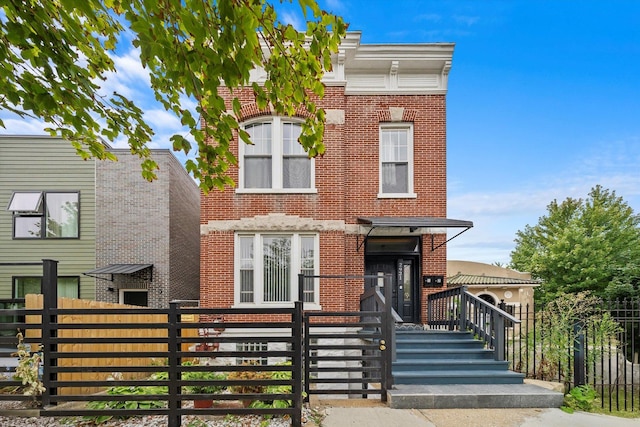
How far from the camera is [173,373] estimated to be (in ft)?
15.0

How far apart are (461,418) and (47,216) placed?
13.5 metres

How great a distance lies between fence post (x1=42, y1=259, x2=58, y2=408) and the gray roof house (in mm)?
7047

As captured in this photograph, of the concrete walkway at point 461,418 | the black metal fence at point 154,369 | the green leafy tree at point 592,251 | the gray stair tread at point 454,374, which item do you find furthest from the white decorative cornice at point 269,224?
the green leafy tree at point 592,251

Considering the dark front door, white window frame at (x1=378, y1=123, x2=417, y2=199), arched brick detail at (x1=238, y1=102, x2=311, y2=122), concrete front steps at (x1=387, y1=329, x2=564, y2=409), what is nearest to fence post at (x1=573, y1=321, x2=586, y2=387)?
Result: concrete front steps at (x1=387, y1=329, x2=564, y2=409)

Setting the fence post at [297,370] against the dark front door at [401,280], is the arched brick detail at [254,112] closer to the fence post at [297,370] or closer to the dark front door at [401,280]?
the dark front door at [401,280]

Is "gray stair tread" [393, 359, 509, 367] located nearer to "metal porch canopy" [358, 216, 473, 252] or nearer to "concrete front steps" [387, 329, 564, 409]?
"concrete front steps" [387, 329, 564, 409]

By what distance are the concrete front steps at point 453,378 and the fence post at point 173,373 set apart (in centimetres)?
→ 312

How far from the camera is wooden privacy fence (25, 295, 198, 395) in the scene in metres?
4.65

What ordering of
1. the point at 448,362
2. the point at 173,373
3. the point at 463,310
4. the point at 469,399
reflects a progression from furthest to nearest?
the point at 463,310 < the point at 448,362 < the point at 469,399 < the point at 173,373

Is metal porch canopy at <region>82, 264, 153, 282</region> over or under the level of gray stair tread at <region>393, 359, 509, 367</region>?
over

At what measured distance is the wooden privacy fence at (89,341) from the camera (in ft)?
15.3

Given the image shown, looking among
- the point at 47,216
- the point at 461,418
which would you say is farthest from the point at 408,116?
the point at 47,216

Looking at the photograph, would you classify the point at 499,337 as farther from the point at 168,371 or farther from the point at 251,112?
the point at 251,112

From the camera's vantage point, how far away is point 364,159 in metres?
9.99
